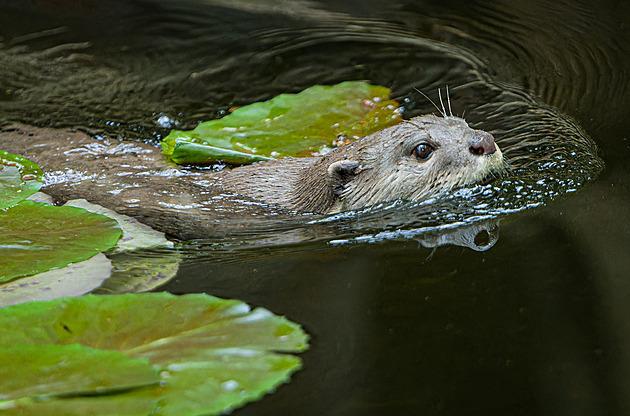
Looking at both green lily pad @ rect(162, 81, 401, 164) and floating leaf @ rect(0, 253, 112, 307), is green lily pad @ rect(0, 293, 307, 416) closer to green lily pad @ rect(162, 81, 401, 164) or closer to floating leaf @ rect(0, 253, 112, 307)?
floating leaf @ rect(0, 253, 112, 307)

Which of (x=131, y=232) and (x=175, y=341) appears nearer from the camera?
(x=175, y=341)

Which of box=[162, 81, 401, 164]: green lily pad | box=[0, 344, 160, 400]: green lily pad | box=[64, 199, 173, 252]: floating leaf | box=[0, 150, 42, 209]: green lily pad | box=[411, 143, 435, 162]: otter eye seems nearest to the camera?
box=[0, 344, 160, 400]: green lily pad

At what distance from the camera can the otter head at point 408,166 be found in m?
3.66

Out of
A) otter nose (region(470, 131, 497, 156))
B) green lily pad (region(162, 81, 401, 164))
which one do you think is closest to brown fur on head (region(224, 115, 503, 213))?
otter nose (region(470, 131, 497, 156))

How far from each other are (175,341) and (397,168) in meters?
1.96

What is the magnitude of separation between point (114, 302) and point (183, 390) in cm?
56

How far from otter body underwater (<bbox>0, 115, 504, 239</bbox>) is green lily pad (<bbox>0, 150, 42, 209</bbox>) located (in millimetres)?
197

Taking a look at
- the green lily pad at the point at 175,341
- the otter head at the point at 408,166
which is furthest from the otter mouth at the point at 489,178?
the green lily pad at the point at 175,341

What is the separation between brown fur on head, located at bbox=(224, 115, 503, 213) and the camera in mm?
3662

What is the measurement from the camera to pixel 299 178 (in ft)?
12.9

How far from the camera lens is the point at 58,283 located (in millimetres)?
2627

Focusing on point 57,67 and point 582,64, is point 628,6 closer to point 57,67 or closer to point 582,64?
point 582,64

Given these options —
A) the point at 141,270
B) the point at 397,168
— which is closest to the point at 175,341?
the point at 141,270

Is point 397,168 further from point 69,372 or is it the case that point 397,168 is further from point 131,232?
point 69,372
